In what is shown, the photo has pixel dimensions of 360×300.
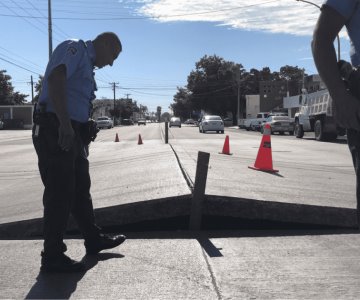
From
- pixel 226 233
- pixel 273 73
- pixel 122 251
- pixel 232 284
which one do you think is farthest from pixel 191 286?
pixel 273 73

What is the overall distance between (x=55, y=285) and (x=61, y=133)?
1.16m

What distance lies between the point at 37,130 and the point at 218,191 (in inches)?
93.8

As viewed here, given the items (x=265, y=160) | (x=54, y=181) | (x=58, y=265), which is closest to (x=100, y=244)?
(x=58, y=265)

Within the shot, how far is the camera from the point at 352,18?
242 cm

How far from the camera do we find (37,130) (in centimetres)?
398

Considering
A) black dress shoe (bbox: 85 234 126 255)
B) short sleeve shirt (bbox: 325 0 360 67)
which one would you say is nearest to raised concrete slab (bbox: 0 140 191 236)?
black dress shoe (bbox: 85 234 126 255)

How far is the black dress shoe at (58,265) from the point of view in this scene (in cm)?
393

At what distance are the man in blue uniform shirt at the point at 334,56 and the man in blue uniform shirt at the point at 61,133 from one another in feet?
6.92

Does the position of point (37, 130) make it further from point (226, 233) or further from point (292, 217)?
point (292, 217)

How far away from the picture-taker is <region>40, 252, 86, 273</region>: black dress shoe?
393cm

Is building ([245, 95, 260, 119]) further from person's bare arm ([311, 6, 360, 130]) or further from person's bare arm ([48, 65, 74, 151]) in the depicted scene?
person's bare arm ([311, 6, 360, 130])

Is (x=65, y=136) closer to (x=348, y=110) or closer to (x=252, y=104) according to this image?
(x=348, y=110)

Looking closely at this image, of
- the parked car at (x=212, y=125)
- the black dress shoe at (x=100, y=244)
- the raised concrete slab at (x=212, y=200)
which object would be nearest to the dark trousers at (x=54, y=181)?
the black dress shoe at (x=100, y=244)

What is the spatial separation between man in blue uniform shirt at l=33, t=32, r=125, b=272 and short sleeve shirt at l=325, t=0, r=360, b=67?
2192 mm
